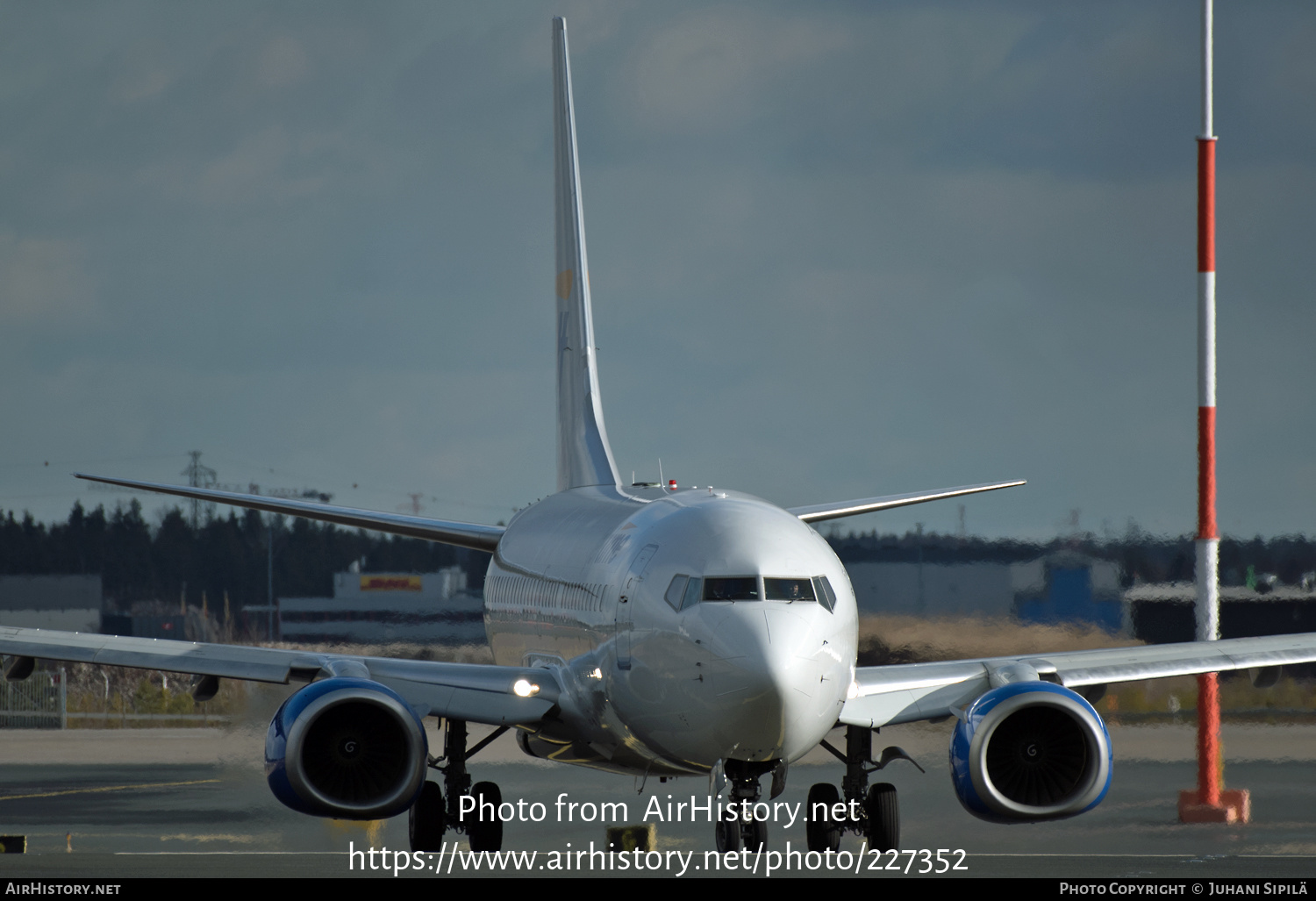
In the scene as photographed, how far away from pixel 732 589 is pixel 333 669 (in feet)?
17.2

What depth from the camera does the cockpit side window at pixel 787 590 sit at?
16.9 metres

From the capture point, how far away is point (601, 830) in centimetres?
2489

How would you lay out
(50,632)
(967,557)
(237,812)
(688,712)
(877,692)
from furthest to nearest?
(967,557) → (237,812) → (50,632) → (877,692) → (688,712)

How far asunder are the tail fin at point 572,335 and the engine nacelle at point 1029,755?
10170mm

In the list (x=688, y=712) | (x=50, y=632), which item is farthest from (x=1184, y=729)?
(x=50, y=632)

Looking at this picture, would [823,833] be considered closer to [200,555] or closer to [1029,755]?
[1029,755]

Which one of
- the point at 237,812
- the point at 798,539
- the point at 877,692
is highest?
the point at 798,539

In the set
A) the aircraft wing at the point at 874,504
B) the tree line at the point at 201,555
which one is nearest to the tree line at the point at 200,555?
the tree line at the point at 201,555

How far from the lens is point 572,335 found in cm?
3116

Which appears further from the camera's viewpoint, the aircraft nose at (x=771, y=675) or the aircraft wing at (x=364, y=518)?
the aircraft wing at (x=364, y=518)

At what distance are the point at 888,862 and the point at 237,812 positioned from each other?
34.5 feet

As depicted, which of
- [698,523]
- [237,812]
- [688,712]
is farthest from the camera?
[237,812]

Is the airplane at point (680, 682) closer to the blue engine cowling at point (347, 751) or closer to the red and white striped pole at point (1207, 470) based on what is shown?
the blue engine cowling at point (347, 751)
